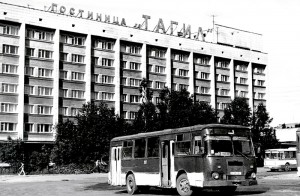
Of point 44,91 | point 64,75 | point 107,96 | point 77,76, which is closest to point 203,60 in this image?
point 107,96

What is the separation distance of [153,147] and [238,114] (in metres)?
50.4

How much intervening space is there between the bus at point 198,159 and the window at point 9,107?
146 ft

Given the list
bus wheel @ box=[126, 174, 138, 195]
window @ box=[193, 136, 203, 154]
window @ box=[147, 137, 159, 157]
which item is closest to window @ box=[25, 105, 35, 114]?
bus wheel @ box=[126, 174, 138, 195]

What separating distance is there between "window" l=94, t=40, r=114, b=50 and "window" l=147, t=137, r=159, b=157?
53301 mm

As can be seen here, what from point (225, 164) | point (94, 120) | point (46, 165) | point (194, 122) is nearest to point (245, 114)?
point (194, 122)

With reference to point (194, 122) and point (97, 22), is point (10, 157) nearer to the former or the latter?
point (194, 122)

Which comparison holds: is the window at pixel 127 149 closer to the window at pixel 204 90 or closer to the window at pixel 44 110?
the window at pixel 44 110

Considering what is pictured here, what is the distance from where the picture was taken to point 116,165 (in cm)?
2408

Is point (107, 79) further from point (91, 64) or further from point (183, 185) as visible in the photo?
point (183, 185)

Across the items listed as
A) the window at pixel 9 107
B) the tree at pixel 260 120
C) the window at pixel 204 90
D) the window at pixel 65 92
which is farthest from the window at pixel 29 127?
the window at pixel 204 90

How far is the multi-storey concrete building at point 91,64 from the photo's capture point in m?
63.8

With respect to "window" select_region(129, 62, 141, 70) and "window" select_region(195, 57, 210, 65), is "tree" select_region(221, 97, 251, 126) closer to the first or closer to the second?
"window" select_region(129, 62, 141, 70)

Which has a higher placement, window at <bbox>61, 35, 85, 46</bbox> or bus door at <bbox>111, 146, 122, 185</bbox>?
window at <bbox>61, 35, 85, 46</bbox>

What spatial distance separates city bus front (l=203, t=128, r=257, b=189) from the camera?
17.3 m
